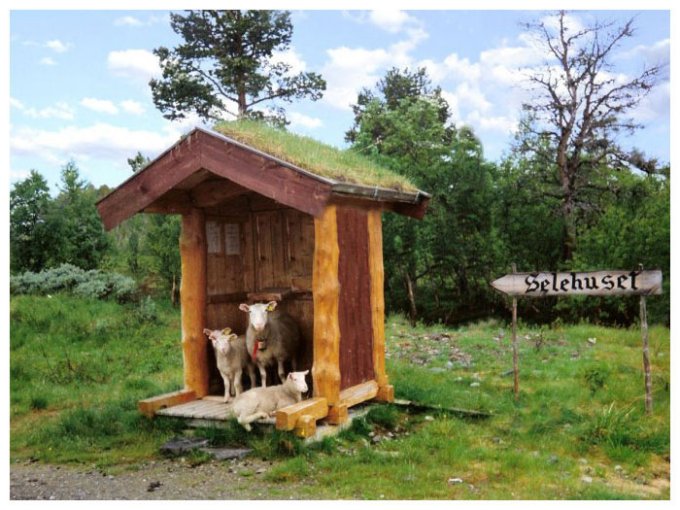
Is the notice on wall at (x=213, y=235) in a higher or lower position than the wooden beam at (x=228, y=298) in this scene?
higher

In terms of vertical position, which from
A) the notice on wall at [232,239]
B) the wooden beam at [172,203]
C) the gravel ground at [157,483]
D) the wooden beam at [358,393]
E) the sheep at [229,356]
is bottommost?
the gravel ground at [157,483]

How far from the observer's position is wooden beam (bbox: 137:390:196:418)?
895 cm

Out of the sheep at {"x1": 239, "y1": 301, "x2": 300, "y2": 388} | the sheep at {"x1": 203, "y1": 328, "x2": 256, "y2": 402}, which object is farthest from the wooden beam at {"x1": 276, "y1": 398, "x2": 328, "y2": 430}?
the sheep at {"x1": 203, "y1": 328, "x2": 256, "y2": 402}

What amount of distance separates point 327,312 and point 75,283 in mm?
12178

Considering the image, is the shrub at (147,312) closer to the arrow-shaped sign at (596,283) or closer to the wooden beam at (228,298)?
the wooden beam at (228,298)

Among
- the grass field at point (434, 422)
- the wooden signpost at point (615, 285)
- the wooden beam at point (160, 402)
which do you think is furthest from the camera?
the wooden signpost at point (615, 285)

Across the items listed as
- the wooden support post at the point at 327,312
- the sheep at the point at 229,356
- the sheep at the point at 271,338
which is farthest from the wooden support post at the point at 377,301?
the sheep at the point at 229,356

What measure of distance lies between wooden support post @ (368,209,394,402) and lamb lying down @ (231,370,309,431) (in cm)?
160

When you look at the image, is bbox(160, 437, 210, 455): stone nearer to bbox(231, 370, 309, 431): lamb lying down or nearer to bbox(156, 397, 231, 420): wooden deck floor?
bbox(156, 397, 231, 420): wooden deck floor

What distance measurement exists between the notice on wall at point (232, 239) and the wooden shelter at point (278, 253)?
0.01 meters

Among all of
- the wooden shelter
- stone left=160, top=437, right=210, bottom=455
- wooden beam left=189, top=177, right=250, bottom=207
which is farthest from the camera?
wooden beam left=189, top=177, right=250, bottom=207

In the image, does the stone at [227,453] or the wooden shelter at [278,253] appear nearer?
the stone at [227,453]

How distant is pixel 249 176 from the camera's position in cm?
796

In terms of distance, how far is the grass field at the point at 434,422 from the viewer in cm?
717
